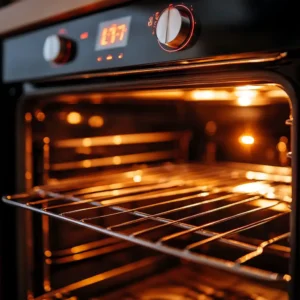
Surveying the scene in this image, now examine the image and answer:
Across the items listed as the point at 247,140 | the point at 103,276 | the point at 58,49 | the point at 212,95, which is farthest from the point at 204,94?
the point at 103,276

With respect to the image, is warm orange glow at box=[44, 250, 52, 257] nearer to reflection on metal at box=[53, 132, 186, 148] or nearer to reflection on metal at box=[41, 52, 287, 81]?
reflection on metal at box=[53, 132, 186, 148]

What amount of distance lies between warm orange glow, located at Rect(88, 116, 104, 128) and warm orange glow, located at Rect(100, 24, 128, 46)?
426 millimetres

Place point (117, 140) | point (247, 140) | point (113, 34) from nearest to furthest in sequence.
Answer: point (113, 34)
point (247, 140)
point (117, 140)

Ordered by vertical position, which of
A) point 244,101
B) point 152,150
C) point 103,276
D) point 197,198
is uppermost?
point 244,101

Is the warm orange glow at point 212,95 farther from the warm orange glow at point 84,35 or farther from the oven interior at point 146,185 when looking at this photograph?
the warm orange glow at point 84,35

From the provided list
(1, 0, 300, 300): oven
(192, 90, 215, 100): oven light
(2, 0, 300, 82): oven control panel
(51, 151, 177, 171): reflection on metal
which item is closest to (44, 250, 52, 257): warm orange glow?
(1, 0, 300, 300): oven

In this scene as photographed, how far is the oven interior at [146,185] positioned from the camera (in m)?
1.04

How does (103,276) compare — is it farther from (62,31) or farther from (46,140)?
(62,31)

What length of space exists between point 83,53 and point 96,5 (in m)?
0.09

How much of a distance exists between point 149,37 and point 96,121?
1.77 ft

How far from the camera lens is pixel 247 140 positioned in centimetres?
116

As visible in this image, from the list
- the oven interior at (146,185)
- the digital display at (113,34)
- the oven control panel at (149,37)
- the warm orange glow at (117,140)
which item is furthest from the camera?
the warm orange glow at (117,140)

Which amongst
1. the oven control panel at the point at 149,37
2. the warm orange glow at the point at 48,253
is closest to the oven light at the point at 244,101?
the oven control panel at the point at 149,37

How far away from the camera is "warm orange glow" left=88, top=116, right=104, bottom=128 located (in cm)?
122
